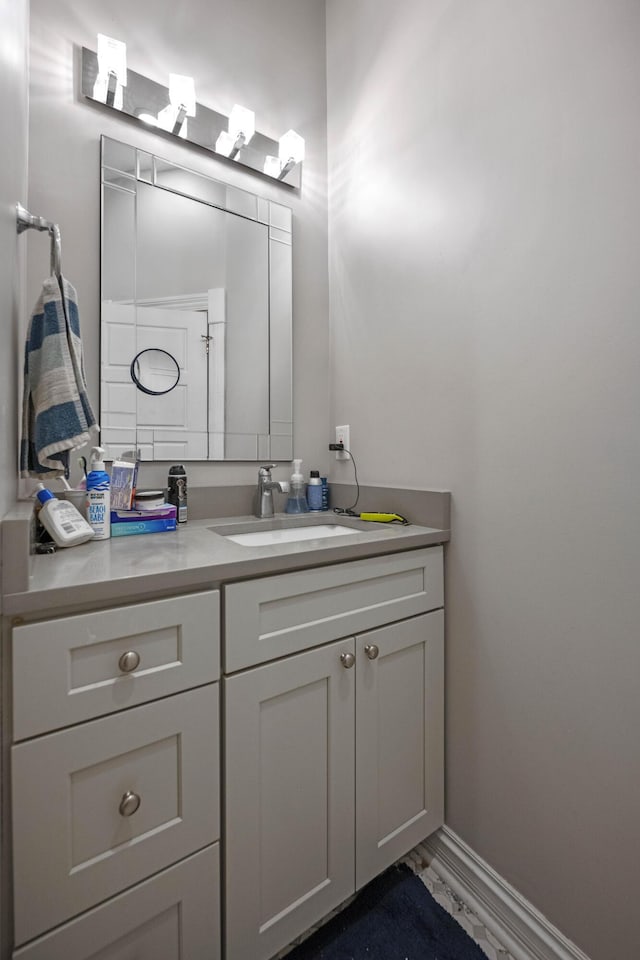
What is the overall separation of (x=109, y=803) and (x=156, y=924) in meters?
0.26

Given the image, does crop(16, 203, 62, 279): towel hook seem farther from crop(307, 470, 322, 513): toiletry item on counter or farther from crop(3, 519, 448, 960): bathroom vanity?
crop(307, 470, 322, 513): toiletry item on counter

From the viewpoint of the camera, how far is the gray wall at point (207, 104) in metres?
1.14

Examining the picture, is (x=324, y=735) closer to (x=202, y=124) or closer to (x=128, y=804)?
(x=128, y=804)

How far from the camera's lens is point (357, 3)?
61.6 inches

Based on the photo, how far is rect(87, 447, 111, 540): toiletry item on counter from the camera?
101 cm

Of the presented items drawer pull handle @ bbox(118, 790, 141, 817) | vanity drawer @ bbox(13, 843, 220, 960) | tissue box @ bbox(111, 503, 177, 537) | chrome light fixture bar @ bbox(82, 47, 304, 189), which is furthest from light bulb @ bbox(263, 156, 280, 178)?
vanity drawer @ bbox(13, 843, 220, 960)

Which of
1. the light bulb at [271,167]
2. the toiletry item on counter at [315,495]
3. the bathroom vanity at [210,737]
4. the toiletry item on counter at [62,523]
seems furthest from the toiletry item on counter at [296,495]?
the light bulb at [271,167]

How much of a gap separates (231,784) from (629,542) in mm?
877

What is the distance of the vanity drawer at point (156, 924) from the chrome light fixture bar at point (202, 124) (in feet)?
5.95

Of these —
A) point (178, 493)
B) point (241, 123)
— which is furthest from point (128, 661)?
point (241, 123)

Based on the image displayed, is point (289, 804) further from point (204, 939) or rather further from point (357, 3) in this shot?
point (357, 3)

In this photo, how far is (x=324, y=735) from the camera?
0.95 metres

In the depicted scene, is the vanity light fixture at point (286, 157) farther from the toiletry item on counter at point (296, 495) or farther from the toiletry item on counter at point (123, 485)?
the toiletry item on counter at point (123, 485)

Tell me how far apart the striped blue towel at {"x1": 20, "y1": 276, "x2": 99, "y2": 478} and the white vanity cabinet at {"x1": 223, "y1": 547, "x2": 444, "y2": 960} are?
1.54 feet
